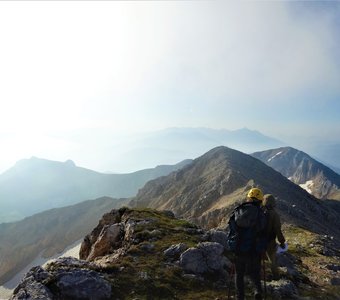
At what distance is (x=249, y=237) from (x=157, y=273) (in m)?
7.11

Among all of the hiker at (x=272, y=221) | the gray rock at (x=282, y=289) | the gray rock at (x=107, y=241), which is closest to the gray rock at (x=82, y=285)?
the hiker at (x=272, y=221)

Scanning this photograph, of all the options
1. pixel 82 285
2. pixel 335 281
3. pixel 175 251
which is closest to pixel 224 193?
pixel 335 281

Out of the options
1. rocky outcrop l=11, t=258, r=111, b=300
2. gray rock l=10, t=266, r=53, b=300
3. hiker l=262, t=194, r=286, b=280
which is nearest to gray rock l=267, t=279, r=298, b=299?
hiker l=262, t=194, r=286, b=280

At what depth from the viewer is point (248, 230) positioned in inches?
554

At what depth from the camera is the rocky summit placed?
16.7 m

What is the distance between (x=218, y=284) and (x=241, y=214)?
22.0ft

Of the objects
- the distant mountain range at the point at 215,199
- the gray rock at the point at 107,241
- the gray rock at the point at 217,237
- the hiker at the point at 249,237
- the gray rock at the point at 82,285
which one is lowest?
the distant mountain range at the point at 215,199

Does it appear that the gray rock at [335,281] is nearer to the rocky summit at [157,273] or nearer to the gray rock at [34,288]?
the rocky summit at [157,273]

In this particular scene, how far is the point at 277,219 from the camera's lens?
15.8 metres

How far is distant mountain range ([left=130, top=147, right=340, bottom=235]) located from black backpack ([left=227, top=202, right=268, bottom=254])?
192ft

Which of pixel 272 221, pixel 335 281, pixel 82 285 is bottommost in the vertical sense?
pixel 335 281

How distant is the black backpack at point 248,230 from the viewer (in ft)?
45.8

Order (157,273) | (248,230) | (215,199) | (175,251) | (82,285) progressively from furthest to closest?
(215,199), (175,251), (157,273), (82,285), (248,230)

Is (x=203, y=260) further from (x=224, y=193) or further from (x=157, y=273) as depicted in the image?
(x=224, y=193)
